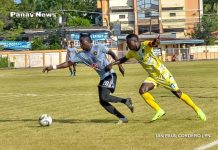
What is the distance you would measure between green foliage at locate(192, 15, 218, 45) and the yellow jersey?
91.2 m

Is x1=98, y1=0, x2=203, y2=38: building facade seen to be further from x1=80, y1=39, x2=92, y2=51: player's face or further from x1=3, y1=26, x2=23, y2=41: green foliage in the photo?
x1=80, y1=39, x2=92, y2=51: player's face

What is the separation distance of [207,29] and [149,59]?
95.7m

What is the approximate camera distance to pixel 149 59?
11.2 meters

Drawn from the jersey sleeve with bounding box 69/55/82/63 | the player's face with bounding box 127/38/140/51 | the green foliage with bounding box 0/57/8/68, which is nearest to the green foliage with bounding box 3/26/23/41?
the green foliage with bounding box 0/57/8/68

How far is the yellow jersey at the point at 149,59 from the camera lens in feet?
36.5

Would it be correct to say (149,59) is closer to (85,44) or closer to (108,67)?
(108,67)

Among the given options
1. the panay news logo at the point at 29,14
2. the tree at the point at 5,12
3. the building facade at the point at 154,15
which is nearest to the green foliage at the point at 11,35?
the tree at the point at 5,12

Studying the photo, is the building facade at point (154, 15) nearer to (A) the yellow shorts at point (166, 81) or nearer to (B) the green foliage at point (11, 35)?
(B) the green foliage at point (11, 35)

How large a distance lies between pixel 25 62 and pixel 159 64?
58413 millimetres

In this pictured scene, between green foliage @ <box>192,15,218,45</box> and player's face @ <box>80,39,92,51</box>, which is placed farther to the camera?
green foliage @ <box>192,15,218,45</box>

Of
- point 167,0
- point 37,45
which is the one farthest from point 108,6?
point 37,45

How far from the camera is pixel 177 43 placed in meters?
92.2

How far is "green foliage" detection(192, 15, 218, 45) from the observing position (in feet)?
334

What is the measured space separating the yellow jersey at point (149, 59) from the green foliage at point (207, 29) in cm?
9122
